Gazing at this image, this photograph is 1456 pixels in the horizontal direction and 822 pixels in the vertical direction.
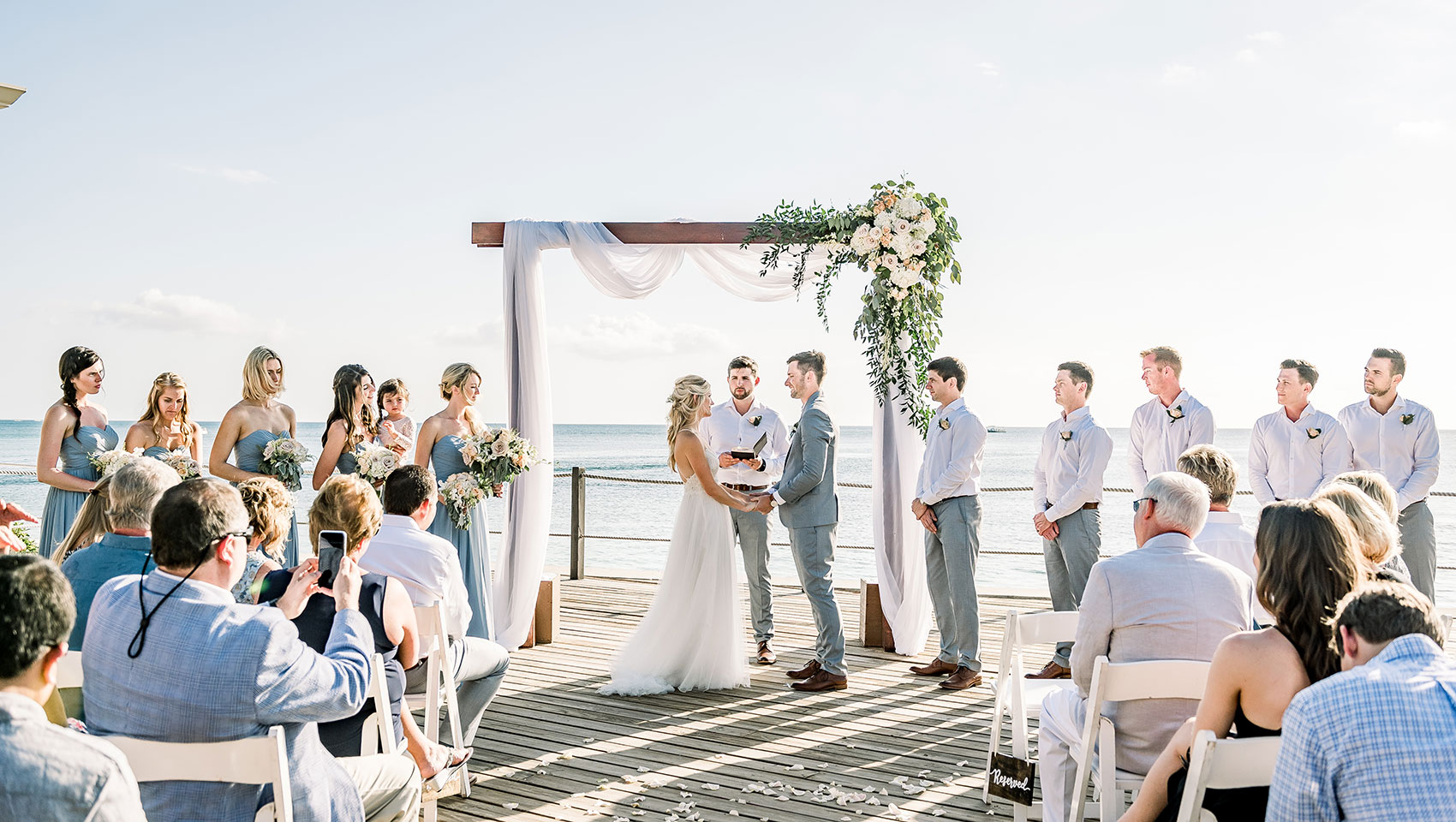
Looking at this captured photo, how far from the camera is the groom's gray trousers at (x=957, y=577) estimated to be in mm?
5531

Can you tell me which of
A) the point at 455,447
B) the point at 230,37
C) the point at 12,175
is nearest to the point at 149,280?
the point at 12,175

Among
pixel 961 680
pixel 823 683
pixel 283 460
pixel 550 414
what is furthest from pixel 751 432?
pixel 283 460

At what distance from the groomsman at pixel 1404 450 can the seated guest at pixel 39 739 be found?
6.41 m

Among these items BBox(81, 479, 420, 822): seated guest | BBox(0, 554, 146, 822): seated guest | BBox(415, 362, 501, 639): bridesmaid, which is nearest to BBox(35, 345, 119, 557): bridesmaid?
BBox(415, 362, 501, 639): bridesmaid

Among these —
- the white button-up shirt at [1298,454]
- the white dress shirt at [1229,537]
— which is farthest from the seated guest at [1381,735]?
the white button-up shirt at [1298,454]

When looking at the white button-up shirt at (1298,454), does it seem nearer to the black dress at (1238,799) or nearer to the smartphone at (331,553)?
the black dress at (1238,799)

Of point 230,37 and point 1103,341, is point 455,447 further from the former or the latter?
point 1103,341

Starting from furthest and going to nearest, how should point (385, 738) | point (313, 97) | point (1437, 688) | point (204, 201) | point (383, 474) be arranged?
point (204, 201) → point (313, 97) → point (383, 474) → point (385, 738) → point (1437, 688)

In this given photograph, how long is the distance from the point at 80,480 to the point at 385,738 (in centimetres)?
339

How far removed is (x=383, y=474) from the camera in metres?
5.27

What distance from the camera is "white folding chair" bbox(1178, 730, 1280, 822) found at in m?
2.05

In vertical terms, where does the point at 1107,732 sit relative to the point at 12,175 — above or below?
below

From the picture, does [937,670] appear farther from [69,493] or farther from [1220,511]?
[69,493]

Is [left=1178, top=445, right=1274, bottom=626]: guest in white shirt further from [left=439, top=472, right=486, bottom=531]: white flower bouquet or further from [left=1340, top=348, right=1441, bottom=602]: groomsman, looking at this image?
[left=439, top=472, right=486, bottom=531]: white flower bouquet
